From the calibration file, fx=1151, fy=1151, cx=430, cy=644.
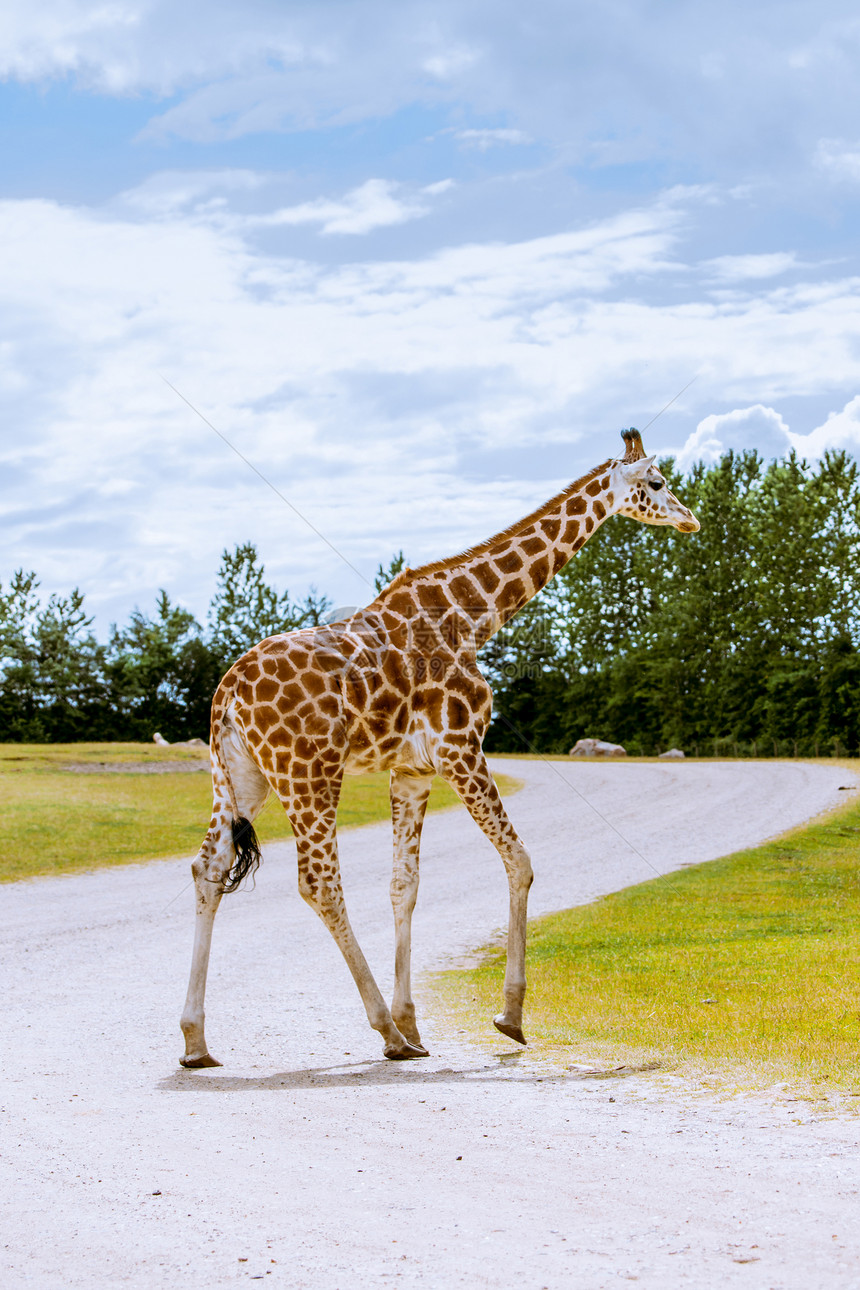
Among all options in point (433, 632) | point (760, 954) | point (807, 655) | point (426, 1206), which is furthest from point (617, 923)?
point (807, 655)

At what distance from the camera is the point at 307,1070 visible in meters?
7.02

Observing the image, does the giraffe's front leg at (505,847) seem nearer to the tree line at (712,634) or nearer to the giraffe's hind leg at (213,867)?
the giraffe's hind leg at (213,867)

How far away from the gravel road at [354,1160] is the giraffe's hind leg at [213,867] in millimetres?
240

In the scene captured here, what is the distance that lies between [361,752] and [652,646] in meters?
48.1

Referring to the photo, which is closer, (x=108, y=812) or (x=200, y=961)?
(x=200, y=961)

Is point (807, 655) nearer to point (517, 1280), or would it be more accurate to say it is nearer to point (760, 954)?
point (760, 954)

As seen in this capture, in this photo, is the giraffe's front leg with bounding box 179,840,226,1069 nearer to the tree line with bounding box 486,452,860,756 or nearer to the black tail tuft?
the black tail tuft

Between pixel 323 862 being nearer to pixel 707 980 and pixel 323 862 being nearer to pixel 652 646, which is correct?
pixel 707 980

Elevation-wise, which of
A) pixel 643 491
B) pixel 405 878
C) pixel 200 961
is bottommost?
pixel 200 961

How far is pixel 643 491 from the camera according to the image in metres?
9.09

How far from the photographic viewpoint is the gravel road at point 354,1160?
3.91 metres

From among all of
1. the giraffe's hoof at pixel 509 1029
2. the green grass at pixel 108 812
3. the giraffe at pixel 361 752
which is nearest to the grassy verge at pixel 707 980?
the giraffe's hoof at pixel 509 1029

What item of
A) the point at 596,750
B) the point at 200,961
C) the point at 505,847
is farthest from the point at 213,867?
the point at 596,750

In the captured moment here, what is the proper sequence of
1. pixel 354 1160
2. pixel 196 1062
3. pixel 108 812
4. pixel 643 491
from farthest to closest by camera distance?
pixel 108 812 → pixel 643 491 → pixel 196 1062 → pixel 354 1160
